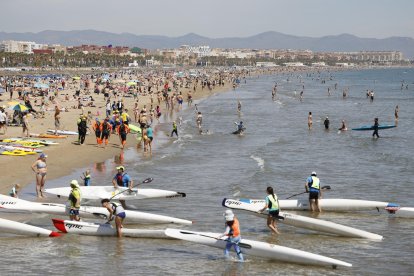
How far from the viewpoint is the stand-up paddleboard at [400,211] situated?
63.3 ft

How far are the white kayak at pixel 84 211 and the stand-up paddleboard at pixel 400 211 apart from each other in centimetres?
627

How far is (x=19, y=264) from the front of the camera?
14.4m

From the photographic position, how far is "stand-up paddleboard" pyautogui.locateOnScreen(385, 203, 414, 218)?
63.3 ft

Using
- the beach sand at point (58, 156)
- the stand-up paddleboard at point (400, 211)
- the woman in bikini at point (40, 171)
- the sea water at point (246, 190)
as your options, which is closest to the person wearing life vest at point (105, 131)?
the beach sand at point (58, 156)

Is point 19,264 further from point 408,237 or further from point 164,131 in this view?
point 164,131

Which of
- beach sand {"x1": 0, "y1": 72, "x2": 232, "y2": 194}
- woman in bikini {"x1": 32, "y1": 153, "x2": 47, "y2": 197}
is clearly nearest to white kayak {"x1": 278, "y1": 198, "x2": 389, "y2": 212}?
woman in bikini {"x1": 32, "y1": 153, "x2": 47, "y2": 197}

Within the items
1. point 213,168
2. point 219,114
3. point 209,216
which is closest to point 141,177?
point 213,168

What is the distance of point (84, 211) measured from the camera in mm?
17906

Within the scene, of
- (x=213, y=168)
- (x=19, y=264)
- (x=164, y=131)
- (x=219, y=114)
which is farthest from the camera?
(x=219, y=114)

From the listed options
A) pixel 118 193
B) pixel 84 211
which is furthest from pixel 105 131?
pixel 84 211

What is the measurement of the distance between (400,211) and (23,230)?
11.0 metres

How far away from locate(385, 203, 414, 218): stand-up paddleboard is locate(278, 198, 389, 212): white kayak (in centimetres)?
29

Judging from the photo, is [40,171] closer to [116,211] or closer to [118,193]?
[118,193]

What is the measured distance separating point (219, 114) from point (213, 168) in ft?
99.7
